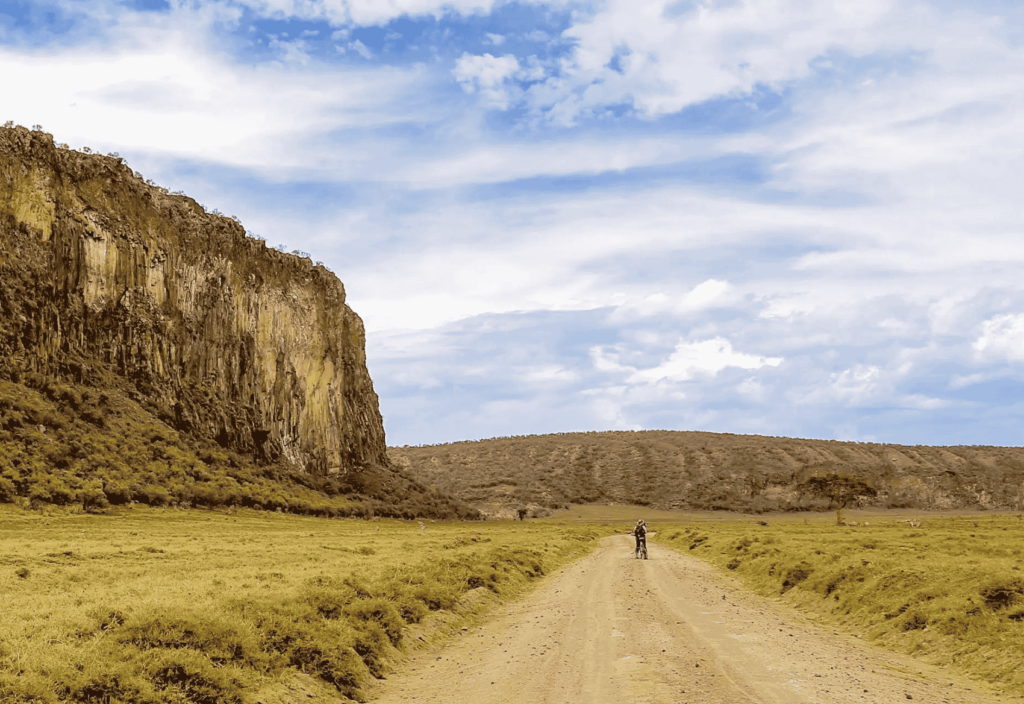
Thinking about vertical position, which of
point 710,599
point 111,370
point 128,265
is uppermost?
point 128,265

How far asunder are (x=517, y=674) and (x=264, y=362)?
89.4 metres

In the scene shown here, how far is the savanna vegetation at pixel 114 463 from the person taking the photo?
58844 mm

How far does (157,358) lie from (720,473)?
12820cm

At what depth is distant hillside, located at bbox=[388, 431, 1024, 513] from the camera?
156 meters

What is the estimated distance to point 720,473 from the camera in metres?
172

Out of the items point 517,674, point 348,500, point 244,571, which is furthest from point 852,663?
point 348,500

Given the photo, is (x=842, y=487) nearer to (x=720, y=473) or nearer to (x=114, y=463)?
(x=720, y=473)

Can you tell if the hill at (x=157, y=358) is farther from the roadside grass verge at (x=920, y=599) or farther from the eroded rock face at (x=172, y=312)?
the roadside grass verge at (x=920, y=599)

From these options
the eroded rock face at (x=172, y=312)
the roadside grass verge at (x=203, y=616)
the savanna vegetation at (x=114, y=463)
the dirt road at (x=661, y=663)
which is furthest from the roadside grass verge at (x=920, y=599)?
the eroded rock face at (x=172, y=312)

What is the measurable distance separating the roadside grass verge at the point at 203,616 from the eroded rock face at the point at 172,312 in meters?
48.1

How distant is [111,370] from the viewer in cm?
7812

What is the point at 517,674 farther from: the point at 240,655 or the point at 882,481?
the point at 882,481

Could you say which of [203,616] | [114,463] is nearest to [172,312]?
[114,463]

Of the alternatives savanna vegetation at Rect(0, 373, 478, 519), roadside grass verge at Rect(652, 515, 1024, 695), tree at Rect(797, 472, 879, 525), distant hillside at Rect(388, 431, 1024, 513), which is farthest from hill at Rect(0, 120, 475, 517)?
roadside grass verge at Rect(652, 515, 1024, 695)
